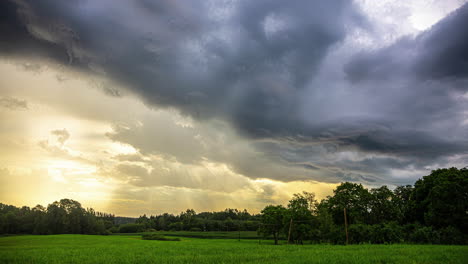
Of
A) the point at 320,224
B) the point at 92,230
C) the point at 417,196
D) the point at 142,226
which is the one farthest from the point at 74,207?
the point at 417,196

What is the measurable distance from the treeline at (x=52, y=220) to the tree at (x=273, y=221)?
3481 inches

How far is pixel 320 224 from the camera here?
62.2 metres

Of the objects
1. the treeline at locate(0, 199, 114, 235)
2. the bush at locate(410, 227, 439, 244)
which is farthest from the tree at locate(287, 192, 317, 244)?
the treeline at locate(0, 199, 114, 235)

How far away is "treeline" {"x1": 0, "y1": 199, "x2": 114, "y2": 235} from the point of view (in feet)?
321

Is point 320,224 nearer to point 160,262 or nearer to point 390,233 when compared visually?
point 390,233

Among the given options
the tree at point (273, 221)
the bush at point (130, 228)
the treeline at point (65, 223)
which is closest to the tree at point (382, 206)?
the tree at point (273, 221)

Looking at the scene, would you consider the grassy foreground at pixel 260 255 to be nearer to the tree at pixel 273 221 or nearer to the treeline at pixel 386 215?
the treeline at pixel 386 215

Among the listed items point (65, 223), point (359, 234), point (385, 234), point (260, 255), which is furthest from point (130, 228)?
point (260, 255)

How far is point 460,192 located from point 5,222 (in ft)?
422

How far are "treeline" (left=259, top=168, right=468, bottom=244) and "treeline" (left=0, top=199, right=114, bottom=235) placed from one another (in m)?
90.3

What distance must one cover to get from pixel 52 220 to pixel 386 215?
122923 millimetres

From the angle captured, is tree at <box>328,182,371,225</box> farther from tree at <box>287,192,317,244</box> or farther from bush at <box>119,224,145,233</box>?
bush at <box>119,224,145,233</box>

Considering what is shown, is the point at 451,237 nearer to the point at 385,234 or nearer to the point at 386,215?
the point at 385,234

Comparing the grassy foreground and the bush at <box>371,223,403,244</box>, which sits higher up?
the grassy foreground
